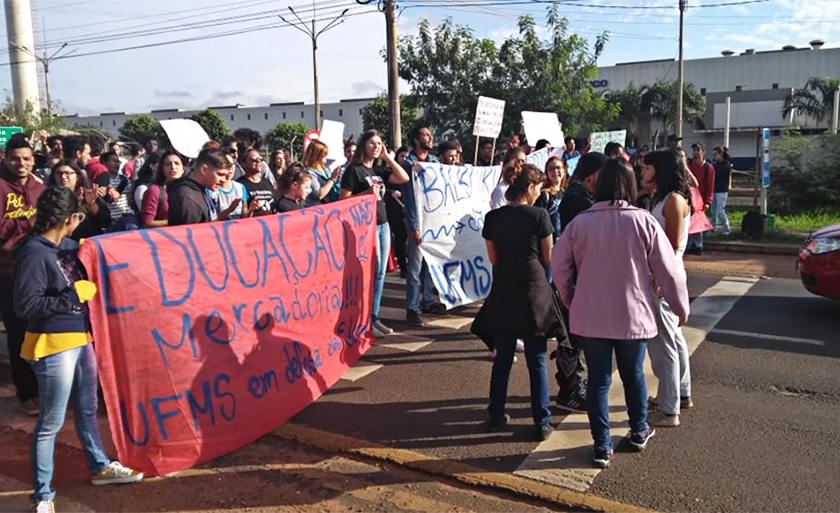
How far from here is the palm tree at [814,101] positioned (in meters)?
45.1

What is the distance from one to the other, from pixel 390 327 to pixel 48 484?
4.00 m

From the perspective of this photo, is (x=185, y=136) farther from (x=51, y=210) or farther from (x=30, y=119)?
(x=30, y=119)

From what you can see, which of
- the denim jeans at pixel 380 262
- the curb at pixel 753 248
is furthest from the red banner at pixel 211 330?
the curb at pixel 753 248

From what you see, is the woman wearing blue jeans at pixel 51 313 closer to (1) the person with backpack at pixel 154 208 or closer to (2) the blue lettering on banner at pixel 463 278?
(1) the person with backpack at pixel 154 208

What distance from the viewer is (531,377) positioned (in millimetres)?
4355

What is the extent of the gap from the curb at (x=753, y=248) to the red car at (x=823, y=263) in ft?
15.0

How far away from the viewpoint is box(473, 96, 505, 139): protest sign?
34.3 feet

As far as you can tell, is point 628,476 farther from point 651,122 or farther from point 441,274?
point 651,122

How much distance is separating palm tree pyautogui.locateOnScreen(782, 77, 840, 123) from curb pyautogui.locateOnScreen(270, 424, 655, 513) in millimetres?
49344

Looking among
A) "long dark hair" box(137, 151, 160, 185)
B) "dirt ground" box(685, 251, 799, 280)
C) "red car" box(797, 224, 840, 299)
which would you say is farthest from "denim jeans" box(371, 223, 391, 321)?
"dirt ground" box(685, 251, 799, 280)

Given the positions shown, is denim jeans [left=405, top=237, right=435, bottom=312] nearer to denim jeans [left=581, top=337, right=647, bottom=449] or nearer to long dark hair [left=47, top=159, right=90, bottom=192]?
long dark hair [left=47, top=159, right=90, bottom=192]

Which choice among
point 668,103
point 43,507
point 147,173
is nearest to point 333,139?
point 147,173

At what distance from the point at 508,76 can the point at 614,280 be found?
23601 mm

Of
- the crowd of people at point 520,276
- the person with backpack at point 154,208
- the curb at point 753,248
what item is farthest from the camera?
the curb at point 753,248
